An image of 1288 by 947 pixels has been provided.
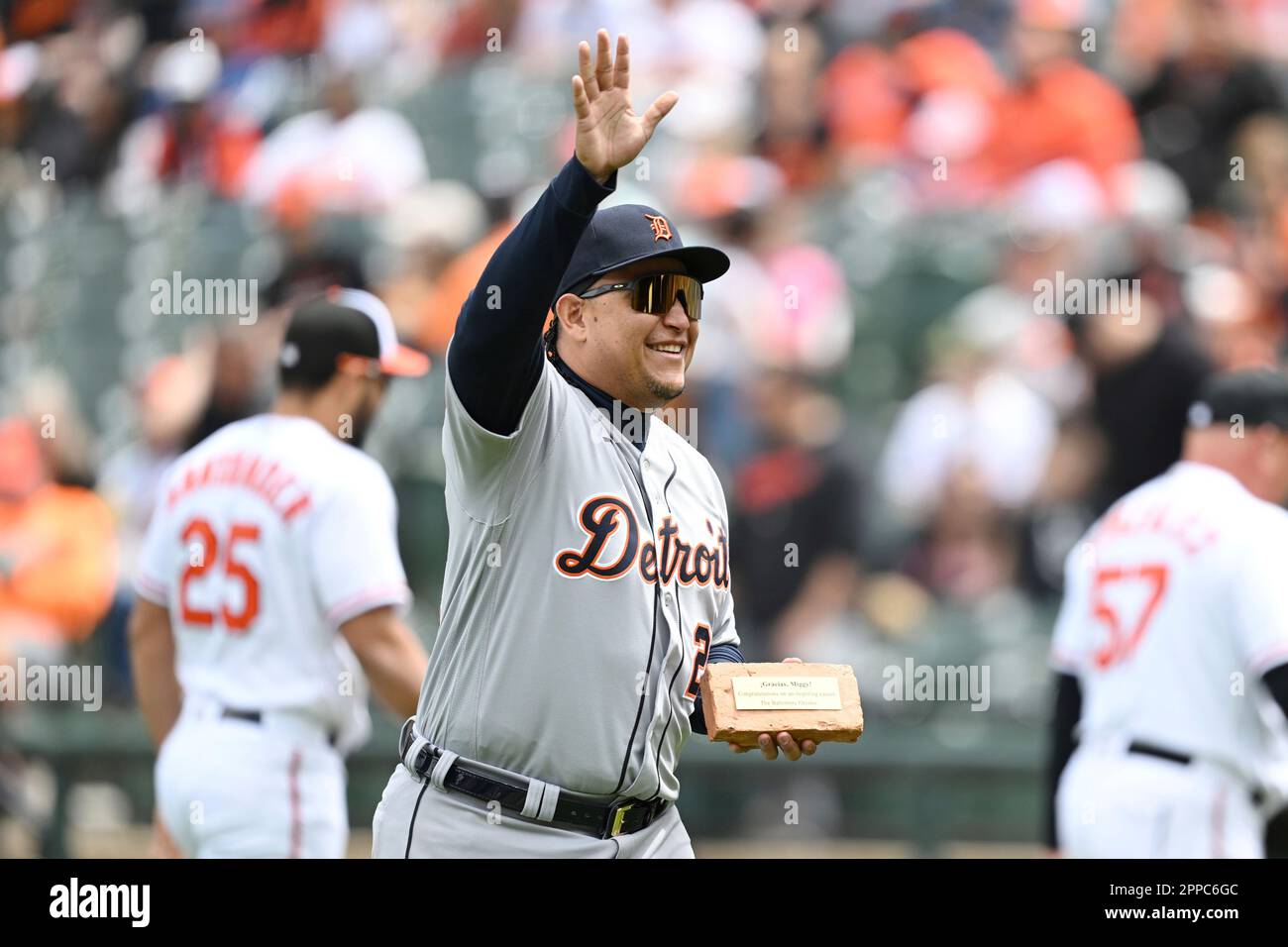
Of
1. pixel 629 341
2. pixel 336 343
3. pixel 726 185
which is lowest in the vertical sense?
pixel 629 341

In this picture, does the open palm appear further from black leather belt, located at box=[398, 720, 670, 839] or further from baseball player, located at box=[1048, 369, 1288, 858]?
baseball player, located at box=[1048, 369, 1288, 858]

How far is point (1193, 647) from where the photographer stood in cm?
493

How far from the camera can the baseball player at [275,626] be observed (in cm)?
457

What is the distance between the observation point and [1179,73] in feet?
27.4

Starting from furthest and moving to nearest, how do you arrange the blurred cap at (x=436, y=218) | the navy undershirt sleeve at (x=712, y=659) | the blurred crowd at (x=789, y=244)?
1. the blurred cap at (x=436, y=218)
2. the blurred crowd at (x=789, y=244)
3. the navy undershirt sleeve at (x=712, y=659)

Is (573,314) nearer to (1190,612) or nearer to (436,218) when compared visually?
(1190,612)

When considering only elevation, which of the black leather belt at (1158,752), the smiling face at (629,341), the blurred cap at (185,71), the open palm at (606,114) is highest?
the blurred cap at (185,71)

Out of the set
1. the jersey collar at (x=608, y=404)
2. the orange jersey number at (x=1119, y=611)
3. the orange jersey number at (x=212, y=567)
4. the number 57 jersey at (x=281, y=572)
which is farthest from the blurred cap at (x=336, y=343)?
the orange jersey number at (x=1119, y=611)

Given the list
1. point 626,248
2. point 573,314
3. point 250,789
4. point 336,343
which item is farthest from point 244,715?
point 626,248

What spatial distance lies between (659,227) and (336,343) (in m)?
1.74

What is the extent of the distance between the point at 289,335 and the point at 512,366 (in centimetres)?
217

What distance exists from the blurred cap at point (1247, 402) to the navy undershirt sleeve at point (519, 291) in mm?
2799

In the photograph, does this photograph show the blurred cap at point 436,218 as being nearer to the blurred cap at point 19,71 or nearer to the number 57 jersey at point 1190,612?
the blurred cap at point 19,71
